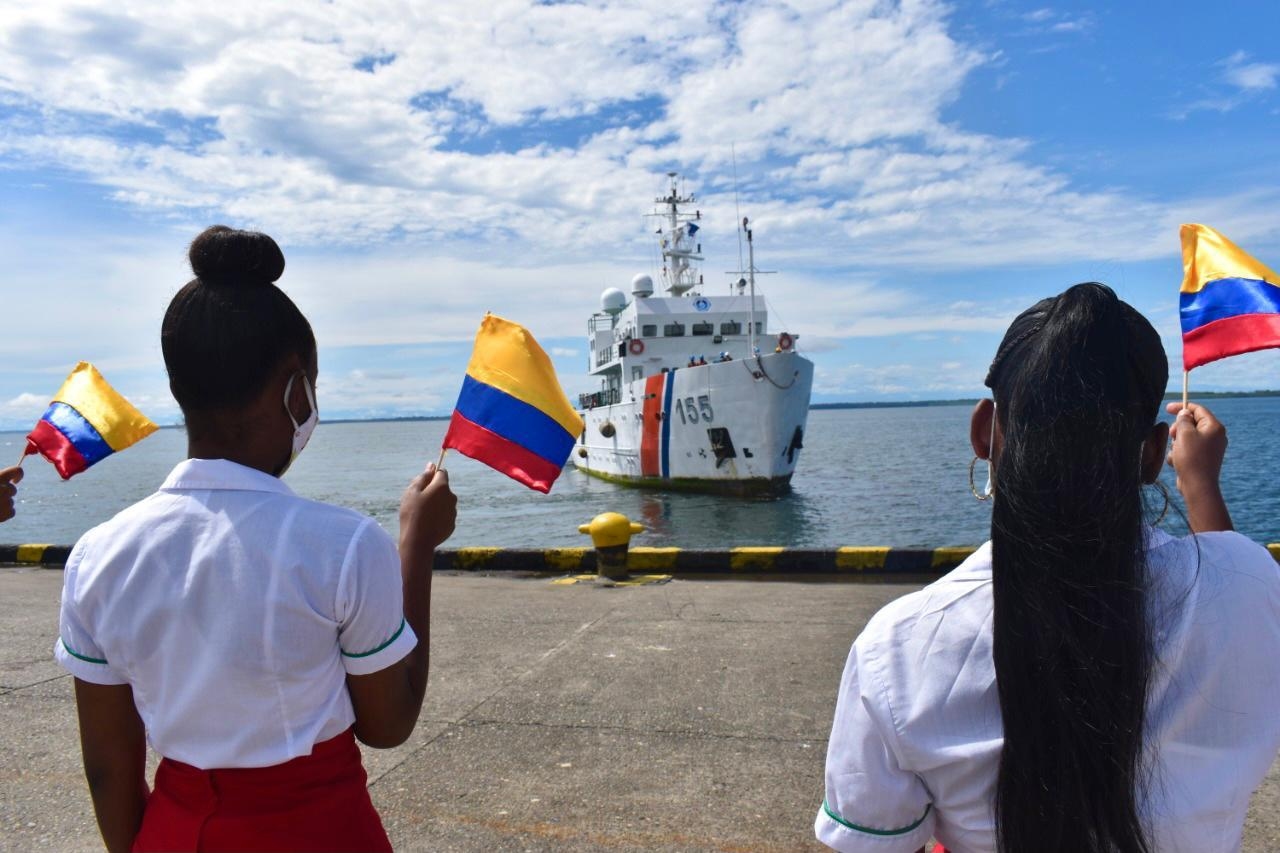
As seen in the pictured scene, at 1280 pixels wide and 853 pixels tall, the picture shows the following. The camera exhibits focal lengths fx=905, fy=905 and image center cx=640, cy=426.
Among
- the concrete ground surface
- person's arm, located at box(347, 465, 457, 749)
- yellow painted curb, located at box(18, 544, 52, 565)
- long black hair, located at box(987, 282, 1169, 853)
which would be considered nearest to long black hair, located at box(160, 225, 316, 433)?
person's arm, located at box(347, 465, 457, 749)

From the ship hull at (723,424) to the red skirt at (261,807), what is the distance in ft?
70.3

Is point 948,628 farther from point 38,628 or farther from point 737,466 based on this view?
point 737,466

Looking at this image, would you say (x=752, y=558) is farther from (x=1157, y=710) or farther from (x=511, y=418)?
(x=1157, y=710)

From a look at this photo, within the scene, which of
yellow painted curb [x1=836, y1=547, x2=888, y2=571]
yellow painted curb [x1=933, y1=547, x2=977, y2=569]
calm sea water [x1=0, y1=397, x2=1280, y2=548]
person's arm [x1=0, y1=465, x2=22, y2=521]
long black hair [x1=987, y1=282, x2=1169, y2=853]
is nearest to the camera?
long black hair [x1=987, y1=282, x2=1169, y2=853]

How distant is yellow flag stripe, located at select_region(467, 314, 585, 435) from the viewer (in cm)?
296

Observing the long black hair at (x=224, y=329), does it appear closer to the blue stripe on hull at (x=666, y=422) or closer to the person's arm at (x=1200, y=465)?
the person's arm at (x=1200, y=465)

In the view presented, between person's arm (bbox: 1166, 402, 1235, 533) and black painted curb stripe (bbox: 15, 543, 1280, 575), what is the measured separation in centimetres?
509

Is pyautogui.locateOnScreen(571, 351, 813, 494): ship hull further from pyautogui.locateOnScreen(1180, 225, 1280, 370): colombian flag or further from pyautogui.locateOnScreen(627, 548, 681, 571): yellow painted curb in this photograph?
pyautogui.locateOnScreen(1180, 225, 1280, 370): colombian flag

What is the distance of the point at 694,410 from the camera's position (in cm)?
2489

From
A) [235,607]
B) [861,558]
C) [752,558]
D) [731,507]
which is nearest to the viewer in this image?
[235,607]

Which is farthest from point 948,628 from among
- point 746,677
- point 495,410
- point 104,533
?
point 746,677

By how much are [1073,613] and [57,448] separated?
3888 millimetres

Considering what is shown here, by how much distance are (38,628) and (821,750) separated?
5.04 m

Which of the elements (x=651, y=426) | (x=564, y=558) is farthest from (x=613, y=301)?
(x=564, y=558)
